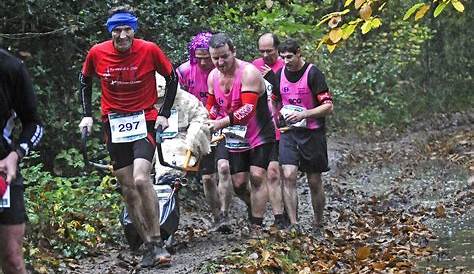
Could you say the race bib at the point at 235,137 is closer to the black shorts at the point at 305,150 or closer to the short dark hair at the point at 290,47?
the black shorts at the point at 305,150

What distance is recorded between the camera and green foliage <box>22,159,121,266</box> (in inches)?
372

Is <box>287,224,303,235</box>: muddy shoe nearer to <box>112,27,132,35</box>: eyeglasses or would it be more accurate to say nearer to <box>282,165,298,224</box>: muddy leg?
<box>282,165,298,224</box>: muddy leg

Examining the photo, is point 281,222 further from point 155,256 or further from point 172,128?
point 155,256

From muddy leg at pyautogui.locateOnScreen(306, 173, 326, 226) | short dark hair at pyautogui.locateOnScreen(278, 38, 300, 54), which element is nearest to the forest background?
short dark hair at pyautogui.locateOnScreen(278, 38, 300, 54)

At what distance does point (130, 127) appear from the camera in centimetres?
856

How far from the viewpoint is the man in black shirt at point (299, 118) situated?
408 inches

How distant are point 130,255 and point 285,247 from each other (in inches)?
60.0

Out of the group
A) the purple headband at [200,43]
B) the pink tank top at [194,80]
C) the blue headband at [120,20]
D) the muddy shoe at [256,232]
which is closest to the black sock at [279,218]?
the muddy shoe at [256,232]

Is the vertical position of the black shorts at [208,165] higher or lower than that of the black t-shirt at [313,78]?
lower

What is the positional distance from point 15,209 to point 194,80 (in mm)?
5573

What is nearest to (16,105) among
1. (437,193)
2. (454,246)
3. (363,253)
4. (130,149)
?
(130,149)

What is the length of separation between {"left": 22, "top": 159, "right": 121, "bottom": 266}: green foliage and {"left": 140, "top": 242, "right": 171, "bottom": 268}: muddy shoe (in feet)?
2.69

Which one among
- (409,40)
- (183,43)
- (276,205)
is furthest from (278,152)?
(409,40)

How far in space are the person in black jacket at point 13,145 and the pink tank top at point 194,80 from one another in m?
5.23
